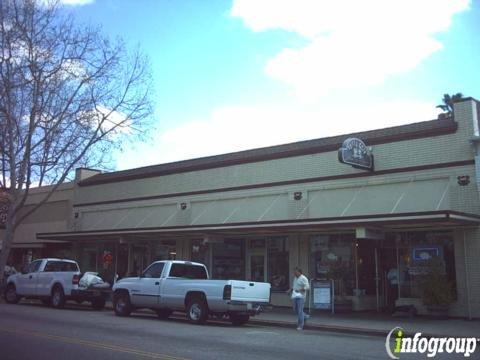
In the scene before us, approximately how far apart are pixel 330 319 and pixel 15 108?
2026 cm

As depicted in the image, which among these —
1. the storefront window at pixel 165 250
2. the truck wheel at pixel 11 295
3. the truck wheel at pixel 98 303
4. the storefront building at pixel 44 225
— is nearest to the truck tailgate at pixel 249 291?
the truck wheel at pixel 98 303

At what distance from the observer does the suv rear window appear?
76.1 feet

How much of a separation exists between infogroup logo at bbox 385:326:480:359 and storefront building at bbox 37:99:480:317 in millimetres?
4443

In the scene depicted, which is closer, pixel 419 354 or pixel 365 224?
pixel 419 354

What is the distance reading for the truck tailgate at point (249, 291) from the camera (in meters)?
16.4

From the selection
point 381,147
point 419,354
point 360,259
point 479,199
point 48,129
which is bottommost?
point 419,354

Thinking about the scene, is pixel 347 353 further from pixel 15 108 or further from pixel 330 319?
pixel 15 108

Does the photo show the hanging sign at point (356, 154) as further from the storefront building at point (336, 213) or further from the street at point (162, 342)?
the street at point (162, 342)

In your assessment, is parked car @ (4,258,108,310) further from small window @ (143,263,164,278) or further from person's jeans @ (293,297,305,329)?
person's jeans @ (293,297,305,329)

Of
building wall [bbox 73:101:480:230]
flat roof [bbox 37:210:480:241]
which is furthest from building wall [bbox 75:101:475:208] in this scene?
flat roof [bbox 37:210:480:241]

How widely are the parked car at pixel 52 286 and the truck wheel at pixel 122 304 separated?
97.4 inches

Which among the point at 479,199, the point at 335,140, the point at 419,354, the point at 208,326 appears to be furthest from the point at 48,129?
the point at 419,354

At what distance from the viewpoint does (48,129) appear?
96.4 ft

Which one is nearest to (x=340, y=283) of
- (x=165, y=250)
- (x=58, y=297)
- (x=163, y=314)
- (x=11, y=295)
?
(x=163, y=314)
